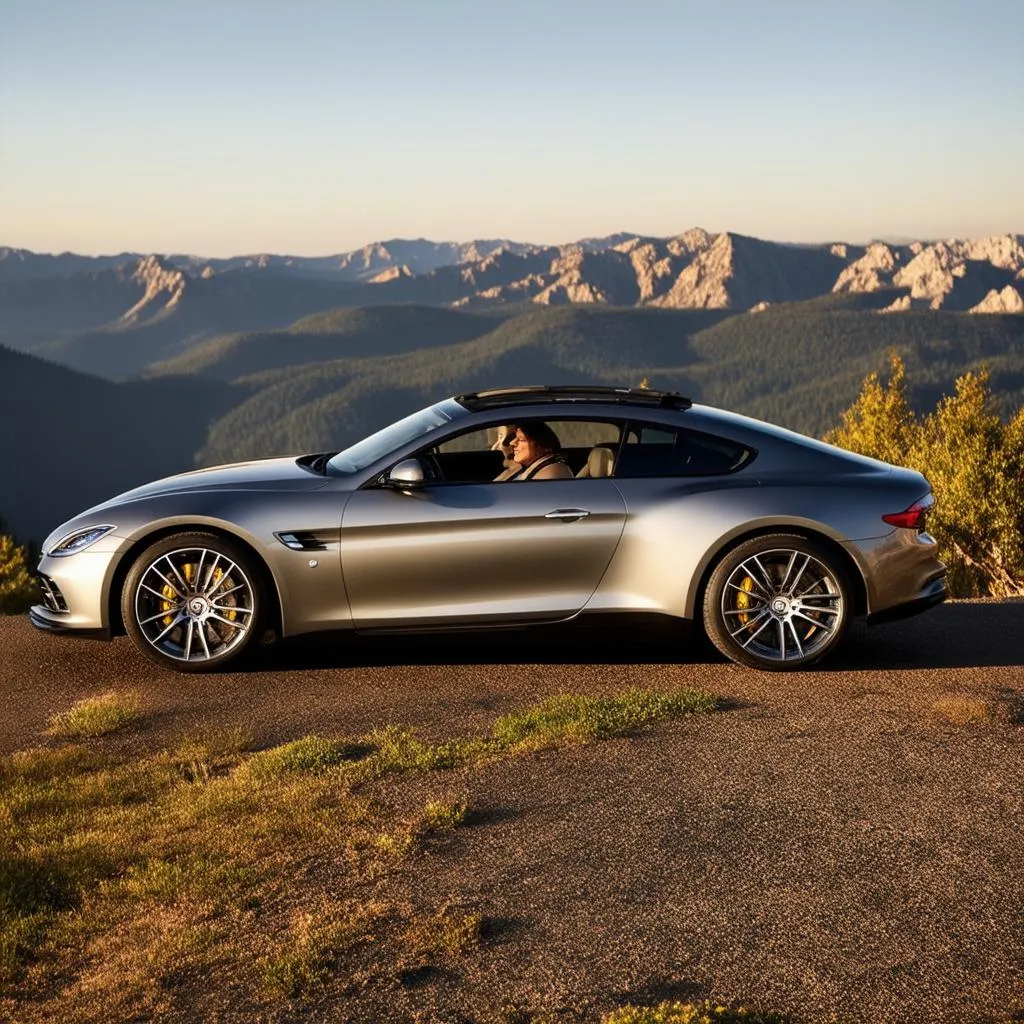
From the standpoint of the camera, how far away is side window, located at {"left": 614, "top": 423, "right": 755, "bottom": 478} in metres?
7.27

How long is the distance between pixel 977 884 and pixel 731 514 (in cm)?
306

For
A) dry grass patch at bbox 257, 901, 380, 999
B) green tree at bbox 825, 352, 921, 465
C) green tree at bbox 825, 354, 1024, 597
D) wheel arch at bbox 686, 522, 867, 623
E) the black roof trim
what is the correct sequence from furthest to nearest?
green tree at bbox 825, 352, 921, 465, green tree at bbox 825, 354, 1024, 597, the black roof trim, wheel arch at bbox 686, 522, 867, 623, dry grass patch at bbox 257, 901, 380, 999

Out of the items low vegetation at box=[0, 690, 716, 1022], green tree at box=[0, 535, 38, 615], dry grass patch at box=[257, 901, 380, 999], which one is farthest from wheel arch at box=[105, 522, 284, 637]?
green tree at box=[0, 535, 38, 615]

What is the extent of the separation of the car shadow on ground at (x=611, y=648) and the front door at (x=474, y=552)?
0.50ft

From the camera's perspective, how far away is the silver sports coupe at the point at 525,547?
7.05 meters

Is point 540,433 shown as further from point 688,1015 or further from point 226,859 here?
point 688,1015

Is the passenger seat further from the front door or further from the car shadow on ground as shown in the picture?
the car shadow on ground

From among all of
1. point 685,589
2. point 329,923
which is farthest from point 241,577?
point 329,923

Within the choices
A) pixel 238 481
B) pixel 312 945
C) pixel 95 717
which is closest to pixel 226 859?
pixel 312 945

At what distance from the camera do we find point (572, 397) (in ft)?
24.8

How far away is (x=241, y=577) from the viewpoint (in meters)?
7.15

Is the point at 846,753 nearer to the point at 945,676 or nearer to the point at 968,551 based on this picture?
the point at 945,676

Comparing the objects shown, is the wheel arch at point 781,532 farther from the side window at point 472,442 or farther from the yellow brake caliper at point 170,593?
the yellow brake caliper at point 170,593

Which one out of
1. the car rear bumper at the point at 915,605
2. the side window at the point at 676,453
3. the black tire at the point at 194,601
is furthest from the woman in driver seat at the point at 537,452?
the car rear bumper at the point at 915,605
